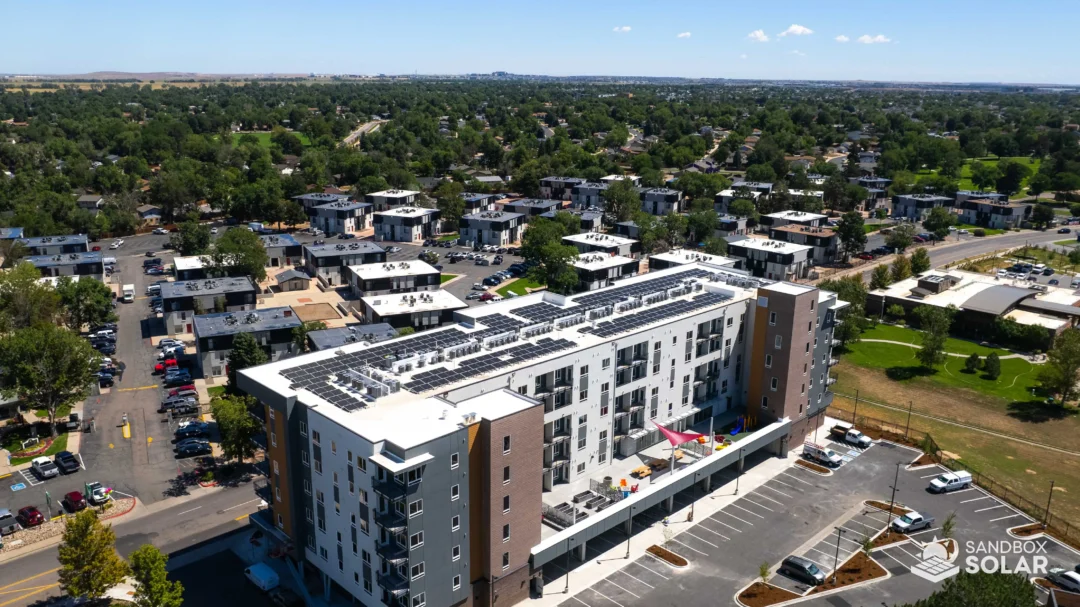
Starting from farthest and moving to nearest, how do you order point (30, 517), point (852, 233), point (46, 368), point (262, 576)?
1. point (852, 233)
2. point (46, 368)
3. point (30, 517)
4. point (262, 576)

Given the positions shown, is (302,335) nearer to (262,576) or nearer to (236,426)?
(236,426)

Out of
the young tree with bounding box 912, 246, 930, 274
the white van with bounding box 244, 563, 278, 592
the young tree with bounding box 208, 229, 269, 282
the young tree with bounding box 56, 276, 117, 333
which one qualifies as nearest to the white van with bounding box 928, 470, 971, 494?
the white van with bounding box 244, 563, 278, 592

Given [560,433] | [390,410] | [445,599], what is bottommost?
[445,599]

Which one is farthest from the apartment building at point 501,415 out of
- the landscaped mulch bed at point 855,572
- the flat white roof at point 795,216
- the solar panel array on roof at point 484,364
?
the flat white roof at point 795,216

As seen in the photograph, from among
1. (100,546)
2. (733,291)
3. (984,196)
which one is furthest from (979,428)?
(984,196)

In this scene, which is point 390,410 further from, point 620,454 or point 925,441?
point 925,441

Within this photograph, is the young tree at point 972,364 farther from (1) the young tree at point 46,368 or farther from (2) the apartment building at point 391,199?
(2) the apartment building at point 391,199

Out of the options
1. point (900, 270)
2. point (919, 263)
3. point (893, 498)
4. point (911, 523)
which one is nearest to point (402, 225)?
point (900, 270)

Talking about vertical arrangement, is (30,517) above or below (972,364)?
below
